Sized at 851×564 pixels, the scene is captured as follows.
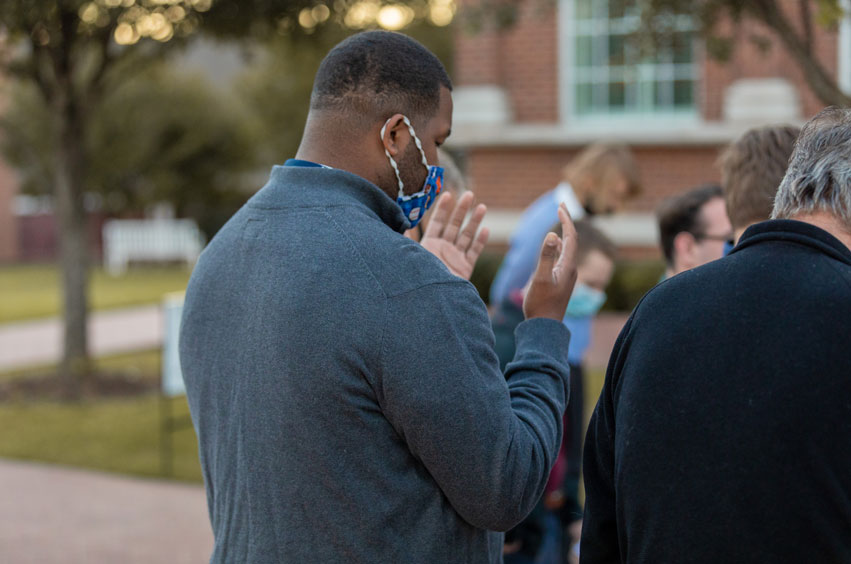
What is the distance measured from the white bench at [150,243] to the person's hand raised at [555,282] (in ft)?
76.8

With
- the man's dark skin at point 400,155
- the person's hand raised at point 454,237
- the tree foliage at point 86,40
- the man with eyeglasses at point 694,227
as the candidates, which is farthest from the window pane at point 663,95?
the man's dark skin at point 400,155

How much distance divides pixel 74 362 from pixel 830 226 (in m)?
8.60

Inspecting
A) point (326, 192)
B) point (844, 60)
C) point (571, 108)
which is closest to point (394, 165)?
point (326, 192)

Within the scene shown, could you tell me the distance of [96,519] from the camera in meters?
5.79

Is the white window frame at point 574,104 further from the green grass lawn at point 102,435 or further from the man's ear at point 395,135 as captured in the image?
the man's ear at point 395,135

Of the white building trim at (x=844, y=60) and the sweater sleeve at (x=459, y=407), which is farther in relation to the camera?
the white building trim at (x=844, y=60)

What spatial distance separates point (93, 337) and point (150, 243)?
12462mm

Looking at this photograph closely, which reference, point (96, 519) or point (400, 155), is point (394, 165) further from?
point (96, 519)

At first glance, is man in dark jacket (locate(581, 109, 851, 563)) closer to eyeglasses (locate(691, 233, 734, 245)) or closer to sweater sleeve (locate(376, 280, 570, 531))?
sweater sleeve (locate(376, 280, 570, 531))

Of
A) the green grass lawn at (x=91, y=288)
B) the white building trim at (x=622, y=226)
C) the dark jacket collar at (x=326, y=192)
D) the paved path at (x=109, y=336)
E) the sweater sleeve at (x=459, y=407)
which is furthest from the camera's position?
the green grass lawn at (x=91, y=288)

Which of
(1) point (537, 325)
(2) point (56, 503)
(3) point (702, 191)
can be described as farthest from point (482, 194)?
(1) point (537, 325)

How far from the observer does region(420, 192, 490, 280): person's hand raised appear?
231 centimetres

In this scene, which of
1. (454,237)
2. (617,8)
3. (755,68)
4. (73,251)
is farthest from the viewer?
(755,68)

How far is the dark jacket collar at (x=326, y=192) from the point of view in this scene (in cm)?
190
